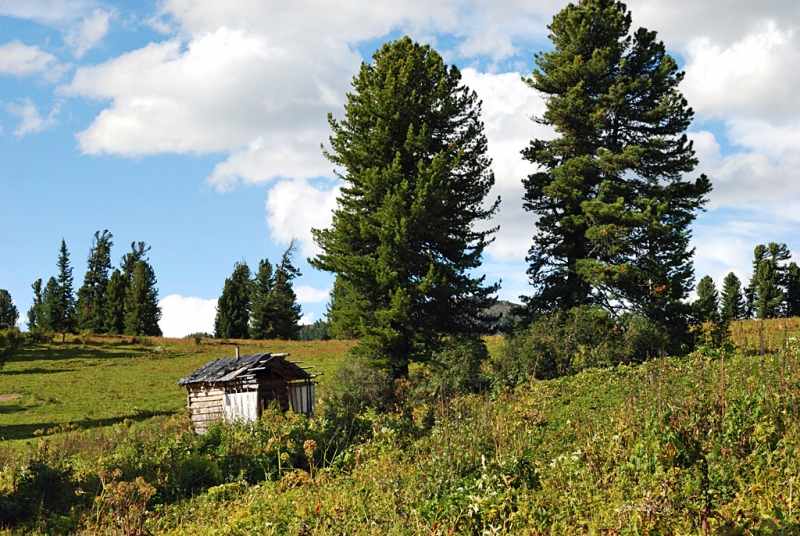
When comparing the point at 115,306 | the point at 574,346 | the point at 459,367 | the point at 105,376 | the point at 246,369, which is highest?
the point at 115,306

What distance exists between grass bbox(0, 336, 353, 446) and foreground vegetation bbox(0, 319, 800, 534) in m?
6.64

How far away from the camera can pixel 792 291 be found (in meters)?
70.9

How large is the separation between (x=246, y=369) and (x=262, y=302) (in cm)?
5345

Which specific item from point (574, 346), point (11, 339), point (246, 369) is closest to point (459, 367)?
point (574, 346)

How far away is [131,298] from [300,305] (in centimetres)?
1880

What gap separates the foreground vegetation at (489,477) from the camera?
7.27 meters

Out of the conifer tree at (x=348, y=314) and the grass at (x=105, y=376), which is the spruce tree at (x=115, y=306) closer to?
the grass at (x=105, y=376)

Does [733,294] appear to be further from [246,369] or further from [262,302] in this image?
[246,369]

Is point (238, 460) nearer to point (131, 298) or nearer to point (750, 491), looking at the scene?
point (750, 491)

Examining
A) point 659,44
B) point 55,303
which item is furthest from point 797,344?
point 55,303

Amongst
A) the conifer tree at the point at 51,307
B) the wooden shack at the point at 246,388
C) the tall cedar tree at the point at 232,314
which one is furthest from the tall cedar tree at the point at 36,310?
the wooden shack at the point at 246,388

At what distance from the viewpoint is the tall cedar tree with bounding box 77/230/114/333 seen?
77750 millimetres

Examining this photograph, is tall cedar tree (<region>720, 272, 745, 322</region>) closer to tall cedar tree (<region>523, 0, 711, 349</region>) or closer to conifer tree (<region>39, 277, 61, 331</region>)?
tall cedar tree (<region>523, 0, 711, 349</region>)

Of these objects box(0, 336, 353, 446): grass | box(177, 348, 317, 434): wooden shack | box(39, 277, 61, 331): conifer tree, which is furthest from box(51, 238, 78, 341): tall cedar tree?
box(177, 348, 317, 434): wooden shack
